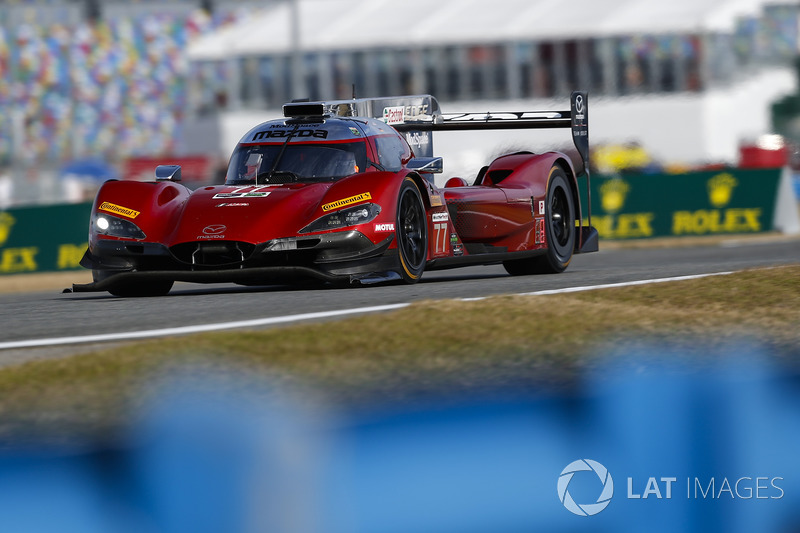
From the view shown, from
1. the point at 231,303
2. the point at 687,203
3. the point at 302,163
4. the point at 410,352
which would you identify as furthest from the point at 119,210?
the point at 687,203

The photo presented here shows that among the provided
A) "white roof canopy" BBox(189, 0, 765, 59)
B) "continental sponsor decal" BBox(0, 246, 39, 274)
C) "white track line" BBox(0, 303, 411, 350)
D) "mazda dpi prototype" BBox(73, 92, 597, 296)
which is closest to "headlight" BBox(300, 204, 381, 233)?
"mazda dpi prototype" BBox(73, 92, 597, 296)

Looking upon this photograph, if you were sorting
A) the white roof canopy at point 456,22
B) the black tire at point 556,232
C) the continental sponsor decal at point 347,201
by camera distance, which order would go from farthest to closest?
the white roof canopy at point 456,22, the black tire at point 556,232, the continental sponsor decal at point 347,201

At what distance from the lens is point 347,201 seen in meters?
8.11

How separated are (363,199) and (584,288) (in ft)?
5.19

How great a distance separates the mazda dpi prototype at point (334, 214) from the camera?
797cm

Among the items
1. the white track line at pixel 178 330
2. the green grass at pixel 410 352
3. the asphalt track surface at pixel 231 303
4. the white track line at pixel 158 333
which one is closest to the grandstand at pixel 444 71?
the asphalt track surface at pixel 231 303

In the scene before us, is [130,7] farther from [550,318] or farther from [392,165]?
[550,318]

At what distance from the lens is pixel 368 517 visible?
3.34m

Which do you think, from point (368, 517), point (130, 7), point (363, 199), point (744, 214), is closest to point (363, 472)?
point (368, 517)

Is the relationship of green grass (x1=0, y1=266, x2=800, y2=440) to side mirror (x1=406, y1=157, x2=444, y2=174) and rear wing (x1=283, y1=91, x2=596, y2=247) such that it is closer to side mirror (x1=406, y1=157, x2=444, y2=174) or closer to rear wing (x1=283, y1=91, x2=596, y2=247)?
side mirror (x1=406, y1=157, x2=444, y2=174)

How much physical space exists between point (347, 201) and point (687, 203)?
1337cm

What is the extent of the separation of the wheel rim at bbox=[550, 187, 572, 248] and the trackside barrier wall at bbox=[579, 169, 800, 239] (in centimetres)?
981
